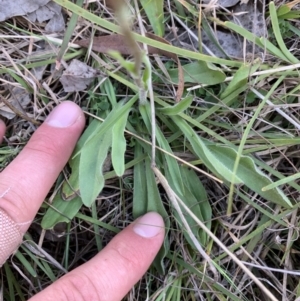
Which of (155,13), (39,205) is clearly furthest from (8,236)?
(155,13)

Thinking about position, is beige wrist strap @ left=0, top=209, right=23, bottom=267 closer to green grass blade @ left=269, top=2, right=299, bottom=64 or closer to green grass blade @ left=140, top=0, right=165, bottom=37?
green grass blade @ left=140, top=0, right=165, bottom=37

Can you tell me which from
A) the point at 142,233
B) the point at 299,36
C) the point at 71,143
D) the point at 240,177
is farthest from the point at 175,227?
the point at 299,36

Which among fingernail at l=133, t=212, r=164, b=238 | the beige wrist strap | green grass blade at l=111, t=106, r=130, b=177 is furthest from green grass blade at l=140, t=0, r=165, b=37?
the beige wrist strap

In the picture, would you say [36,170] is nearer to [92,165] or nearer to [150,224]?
[92,165]

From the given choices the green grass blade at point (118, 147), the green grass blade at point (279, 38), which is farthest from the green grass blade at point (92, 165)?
the green grass blade at point (279, 38)

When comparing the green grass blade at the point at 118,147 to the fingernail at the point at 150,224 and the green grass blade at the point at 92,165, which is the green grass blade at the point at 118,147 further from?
the fingernail at the point at 150,224

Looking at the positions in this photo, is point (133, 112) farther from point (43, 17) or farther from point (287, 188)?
point (287, 188)
